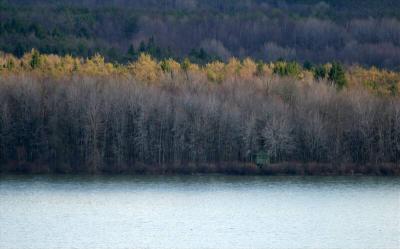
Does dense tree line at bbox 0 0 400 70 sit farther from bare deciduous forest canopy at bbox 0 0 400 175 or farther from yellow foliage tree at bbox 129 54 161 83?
bare deciduous forest canopy at bbox 0 0 400 175

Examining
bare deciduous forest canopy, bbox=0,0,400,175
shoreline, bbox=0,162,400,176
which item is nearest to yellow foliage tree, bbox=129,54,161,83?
bare deciduous forest canopy, bbox=0,0,400,175

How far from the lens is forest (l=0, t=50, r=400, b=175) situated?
60406 millimetres

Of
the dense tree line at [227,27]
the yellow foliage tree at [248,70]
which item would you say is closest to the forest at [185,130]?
the yellow foliage tree at [248,70]

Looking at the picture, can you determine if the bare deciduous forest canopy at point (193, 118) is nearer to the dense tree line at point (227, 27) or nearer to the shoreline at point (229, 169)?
the shoreline at point (229, 169)

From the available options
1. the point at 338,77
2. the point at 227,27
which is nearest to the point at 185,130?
the point at 338,77

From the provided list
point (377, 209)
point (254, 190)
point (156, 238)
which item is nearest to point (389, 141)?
point (254, 190)

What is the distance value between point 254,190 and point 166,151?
11046 mm

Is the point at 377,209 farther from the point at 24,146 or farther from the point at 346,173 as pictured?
the point at 24,146

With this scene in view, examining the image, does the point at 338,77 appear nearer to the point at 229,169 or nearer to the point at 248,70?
the point at 248,70

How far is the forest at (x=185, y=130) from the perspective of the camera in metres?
60.4

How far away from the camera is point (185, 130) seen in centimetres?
6197

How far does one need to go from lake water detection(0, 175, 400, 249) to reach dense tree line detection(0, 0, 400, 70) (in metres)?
40.3

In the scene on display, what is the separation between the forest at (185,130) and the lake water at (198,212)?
306 cm

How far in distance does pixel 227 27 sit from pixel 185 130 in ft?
164
